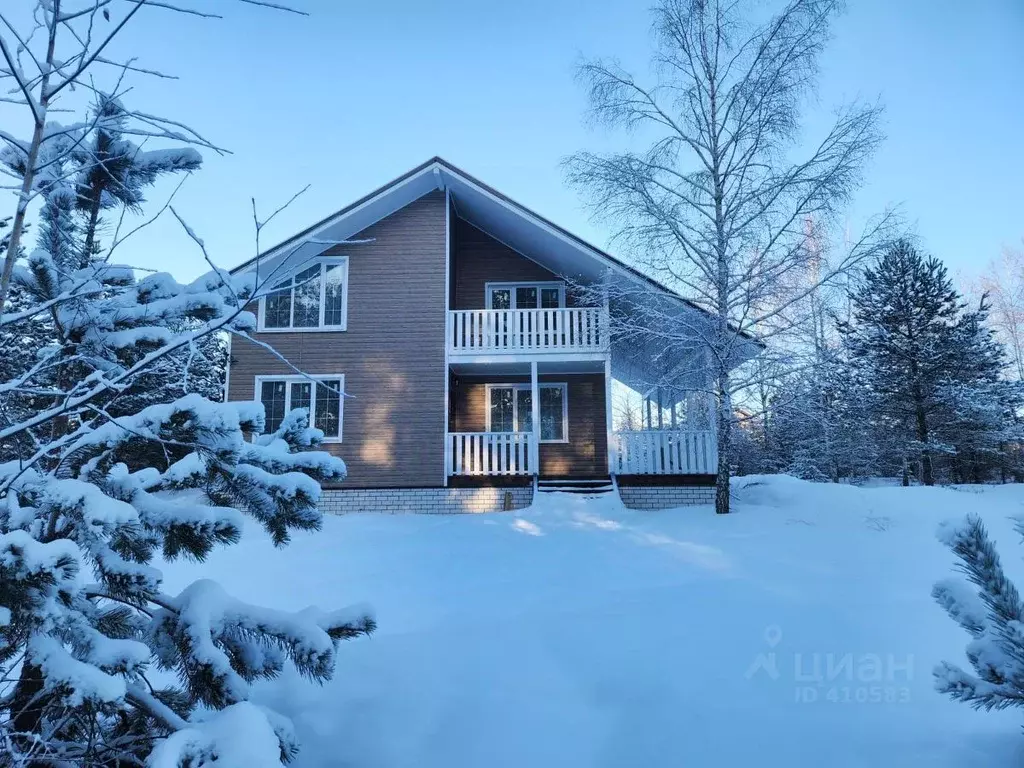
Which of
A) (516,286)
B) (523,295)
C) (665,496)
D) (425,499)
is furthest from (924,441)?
(425,499)

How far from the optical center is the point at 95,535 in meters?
1.83

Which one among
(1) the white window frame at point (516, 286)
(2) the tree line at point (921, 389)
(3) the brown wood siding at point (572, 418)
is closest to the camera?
(3) the brown wood siding at point (572, 418)

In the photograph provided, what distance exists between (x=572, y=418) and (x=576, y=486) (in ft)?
7.64

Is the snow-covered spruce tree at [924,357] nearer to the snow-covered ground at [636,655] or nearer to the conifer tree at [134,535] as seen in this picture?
the snow-covered ground at [636,655]

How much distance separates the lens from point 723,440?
34.7ft

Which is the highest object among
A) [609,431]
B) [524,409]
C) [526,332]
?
[526,332]

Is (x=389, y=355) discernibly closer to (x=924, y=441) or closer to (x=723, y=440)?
(x=723, y=440)

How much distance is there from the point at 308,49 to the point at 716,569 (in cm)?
549

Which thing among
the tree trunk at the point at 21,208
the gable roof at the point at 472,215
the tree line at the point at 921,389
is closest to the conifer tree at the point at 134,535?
the tree trunk at the point at 21,208

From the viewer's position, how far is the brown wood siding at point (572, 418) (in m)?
14.2

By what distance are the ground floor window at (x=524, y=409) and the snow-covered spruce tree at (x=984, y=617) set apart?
1242 centimetres

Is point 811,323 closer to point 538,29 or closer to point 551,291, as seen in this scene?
point 551,291

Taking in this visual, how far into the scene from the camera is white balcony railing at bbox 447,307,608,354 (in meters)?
12.9

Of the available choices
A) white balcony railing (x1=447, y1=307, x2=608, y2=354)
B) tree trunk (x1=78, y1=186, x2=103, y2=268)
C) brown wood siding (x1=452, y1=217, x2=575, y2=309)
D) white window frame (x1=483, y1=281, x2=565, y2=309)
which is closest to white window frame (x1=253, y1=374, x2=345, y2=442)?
white balcony railing (x1=447, y1=307, x2=608, y2=354)
